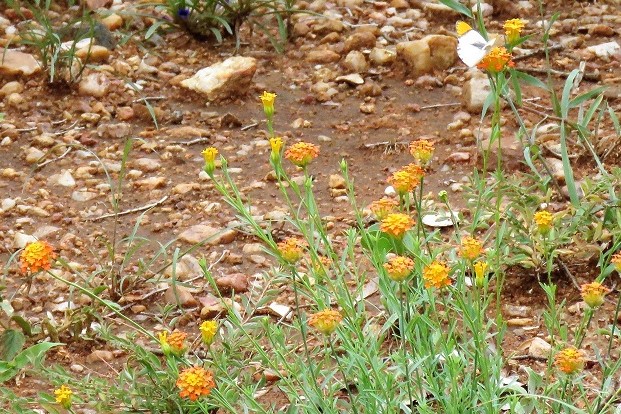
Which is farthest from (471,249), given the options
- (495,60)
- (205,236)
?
(205,236)

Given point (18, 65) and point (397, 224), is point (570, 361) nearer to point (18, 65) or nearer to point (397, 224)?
point (397, 224)

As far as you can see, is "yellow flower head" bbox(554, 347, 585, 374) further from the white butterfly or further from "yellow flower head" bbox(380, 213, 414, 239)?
the white butterfly

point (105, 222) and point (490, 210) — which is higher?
point (490, 210)

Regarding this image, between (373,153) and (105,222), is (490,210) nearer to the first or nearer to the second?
(373,153)

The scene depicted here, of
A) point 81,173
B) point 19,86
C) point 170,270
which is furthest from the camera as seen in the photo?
point 19,86

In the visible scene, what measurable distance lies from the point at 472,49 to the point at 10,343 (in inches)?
51.0

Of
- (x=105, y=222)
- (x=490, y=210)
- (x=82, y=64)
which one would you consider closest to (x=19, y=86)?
(x=82, y=64)

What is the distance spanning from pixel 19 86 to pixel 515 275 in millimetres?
2063

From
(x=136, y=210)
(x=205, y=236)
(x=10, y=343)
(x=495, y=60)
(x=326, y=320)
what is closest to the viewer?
(x=326, y=320)

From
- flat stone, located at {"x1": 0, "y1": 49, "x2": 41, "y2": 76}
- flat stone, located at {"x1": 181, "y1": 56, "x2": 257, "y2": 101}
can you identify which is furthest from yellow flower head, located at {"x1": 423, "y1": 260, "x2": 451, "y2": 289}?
flat stone, located at {"x1": 0, "y1": 49, "x2": 41, "y2": 76}

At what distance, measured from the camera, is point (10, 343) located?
2.42m

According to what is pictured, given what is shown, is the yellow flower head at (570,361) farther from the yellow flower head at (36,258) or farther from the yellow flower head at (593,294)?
the yellow flower head at (36,258)

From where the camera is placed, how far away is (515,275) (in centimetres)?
272

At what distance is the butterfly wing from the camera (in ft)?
5.87
